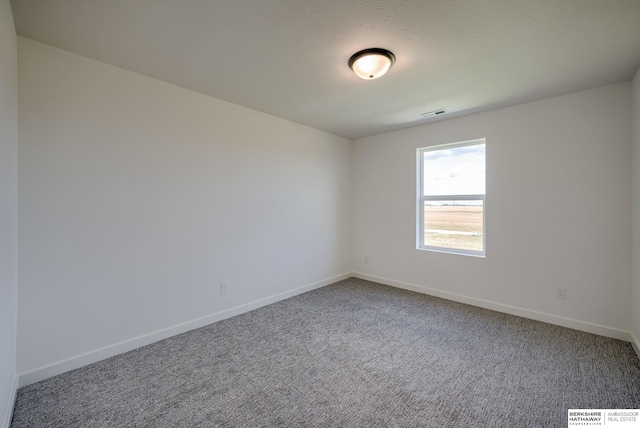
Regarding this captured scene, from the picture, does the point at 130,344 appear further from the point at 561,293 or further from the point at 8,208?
the point at 561,293

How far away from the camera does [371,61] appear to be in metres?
2.10

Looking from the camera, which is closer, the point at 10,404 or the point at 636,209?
the point at 10,404

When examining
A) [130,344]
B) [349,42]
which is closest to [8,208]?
[130,344]

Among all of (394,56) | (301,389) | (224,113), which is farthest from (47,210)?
(394,56)

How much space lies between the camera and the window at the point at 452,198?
3.56 meters

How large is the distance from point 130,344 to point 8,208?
1408 mm

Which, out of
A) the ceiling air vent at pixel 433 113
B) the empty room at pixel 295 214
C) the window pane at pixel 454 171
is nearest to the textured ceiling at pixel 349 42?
the empty room at pixel 295 214

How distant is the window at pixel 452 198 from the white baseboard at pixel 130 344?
7.51 feet

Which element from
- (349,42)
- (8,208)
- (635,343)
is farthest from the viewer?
(635,343)

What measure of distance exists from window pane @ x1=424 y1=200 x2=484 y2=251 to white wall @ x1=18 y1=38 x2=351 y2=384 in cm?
204

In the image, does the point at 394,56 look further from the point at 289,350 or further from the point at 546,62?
the point at 289,350

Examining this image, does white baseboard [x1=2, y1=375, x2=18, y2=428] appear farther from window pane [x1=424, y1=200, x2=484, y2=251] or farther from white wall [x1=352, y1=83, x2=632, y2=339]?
window pane [x1=424, y1=200, x2=484, y2=251]

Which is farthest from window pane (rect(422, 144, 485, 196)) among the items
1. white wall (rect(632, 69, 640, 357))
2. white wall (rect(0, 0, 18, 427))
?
white wall (rect(0, 0, 18, 427))

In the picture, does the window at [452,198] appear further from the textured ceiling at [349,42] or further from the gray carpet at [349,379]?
the gray carpet at [349,379]
